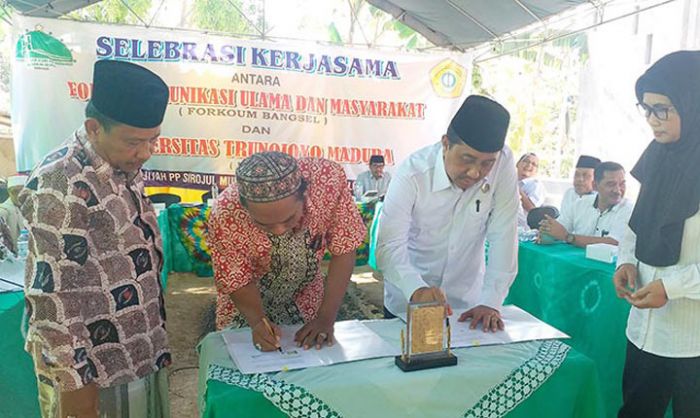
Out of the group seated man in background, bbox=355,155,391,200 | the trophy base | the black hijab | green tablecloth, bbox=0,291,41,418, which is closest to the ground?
green tablecloth, bbox=0,291,41,418

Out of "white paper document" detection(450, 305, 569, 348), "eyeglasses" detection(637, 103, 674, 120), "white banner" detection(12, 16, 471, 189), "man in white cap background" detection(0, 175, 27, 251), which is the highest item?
"white banner" detection(12, 16, 471, 189)

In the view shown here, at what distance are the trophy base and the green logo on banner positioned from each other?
21.7 feet

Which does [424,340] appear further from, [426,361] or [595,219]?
[595,219]

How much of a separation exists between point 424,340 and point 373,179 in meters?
6.06

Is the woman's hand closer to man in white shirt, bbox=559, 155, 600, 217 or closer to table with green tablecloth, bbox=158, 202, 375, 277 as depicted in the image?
man in white shirt, bbox=559, 155, 600, 217

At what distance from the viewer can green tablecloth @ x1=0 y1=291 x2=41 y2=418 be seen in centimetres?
191

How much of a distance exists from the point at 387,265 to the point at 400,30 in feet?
27.7

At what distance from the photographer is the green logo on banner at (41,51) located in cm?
621

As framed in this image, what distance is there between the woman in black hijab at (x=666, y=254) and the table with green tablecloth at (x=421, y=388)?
1.37 ft

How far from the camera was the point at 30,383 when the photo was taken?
2055 millimetres

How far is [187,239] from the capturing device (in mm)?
5691

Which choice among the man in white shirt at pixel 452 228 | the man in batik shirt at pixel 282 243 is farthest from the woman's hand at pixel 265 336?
the man in white shirt at pixel 452 228

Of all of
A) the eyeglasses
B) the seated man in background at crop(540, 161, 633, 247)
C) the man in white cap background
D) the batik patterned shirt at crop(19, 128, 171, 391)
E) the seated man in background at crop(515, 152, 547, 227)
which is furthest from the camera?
the seated man in background at crop(515, 152, 547, 227)

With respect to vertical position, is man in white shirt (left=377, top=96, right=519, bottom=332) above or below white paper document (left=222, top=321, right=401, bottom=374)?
above
